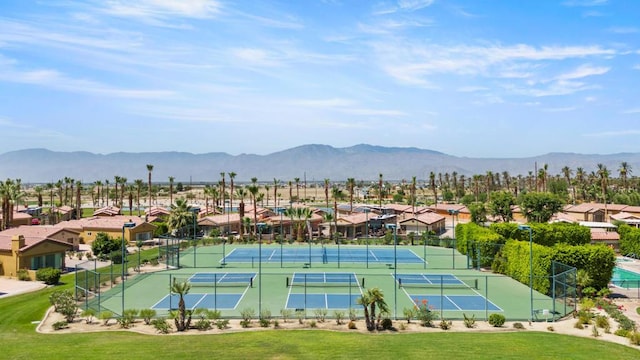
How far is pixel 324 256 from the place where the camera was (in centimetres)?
4844

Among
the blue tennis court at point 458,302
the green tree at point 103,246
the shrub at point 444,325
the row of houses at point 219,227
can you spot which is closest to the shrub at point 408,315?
the shrub at point 444,325

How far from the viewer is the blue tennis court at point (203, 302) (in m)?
29.9

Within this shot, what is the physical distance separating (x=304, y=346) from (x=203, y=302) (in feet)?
37.4

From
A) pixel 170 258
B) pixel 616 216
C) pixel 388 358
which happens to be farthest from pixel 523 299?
pixel 616 216

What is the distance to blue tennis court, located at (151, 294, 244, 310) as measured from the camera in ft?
98.2

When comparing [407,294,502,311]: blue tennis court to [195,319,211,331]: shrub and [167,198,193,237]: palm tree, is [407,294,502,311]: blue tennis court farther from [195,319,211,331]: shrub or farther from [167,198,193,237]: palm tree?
[167,198,193,237]: palm tree

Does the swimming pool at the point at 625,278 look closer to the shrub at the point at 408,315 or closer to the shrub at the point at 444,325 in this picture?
the shrub at the point at 444,325

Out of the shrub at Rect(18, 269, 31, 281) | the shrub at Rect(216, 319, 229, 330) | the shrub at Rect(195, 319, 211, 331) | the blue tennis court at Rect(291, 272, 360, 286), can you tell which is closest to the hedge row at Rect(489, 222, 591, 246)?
the blue tennis court at Rect(291, 272, 360, 286)

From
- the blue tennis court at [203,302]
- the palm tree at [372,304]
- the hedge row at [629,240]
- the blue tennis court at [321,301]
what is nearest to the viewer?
the palm tree at [372,304]

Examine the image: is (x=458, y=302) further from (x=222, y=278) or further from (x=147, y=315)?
(x=147, y=315)

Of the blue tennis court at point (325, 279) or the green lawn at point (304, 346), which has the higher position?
the green lawn at point (304, 346)

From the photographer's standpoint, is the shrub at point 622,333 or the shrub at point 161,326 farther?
the shrub at point 161,326

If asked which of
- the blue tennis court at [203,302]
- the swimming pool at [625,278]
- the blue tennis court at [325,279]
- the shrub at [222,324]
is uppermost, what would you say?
the shrub at [222,324]

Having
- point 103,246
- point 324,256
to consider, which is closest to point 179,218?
point 103,246
